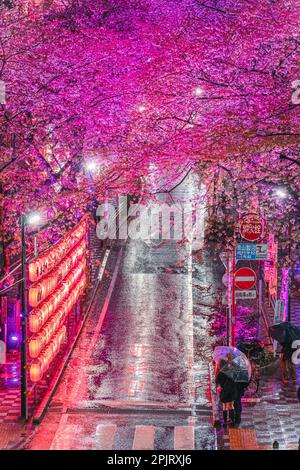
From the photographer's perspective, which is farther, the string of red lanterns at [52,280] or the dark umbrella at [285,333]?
the dark umbrella at [285,333]

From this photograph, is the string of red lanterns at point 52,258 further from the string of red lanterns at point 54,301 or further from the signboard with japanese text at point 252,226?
the signboard with japanese text at point 252,226

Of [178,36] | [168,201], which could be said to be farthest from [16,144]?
[168,201]

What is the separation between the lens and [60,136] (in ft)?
83.1

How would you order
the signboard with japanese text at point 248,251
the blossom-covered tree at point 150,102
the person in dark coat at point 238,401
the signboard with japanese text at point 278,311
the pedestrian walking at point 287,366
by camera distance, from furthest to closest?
the signboard with japanese text at point 278,311 → the pedestrian walking at point 287,366 → the signboard with japanese text at point 248,251 → the person in dark coat at point 238,401 → the blossom-covered tree at point 150,102

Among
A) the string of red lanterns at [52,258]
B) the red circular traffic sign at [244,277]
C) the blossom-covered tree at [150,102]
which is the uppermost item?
the blossom-covered tree at [150,102]

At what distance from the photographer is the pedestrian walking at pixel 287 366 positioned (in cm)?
2259

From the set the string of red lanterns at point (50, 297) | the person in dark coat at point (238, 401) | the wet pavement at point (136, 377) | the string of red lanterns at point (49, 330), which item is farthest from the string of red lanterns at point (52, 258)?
the person in dark coat at point (238, 401)

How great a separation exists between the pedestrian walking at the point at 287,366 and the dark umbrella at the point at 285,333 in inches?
22.1

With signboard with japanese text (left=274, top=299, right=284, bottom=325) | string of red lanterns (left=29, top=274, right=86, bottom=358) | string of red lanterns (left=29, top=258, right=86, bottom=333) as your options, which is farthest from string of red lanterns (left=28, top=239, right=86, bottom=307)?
signboard with japanese text (left=274, top=299, right=284, bottom=325)

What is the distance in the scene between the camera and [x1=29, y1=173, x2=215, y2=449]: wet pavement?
1864cm

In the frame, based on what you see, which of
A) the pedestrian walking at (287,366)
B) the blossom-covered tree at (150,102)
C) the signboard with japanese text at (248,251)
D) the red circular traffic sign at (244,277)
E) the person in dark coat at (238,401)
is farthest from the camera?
the pedestrian walking at (287,366)

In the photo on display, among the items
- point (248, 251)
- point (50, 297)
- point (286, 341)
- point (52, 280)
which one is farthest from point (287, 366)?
point (52, 280)

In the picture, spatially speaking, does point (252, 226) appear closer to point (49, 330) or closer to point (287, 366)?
point (287, 366)
